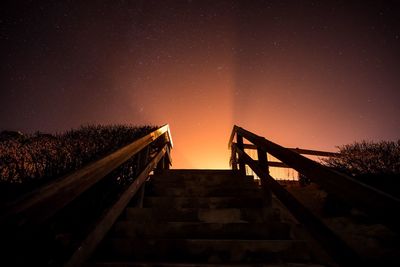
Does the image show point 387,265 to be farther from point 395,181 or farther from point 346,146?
point 346,146

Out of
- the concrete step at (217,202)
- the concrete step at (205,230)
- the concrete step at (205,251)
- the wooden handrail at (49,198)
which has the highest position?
the wooden handrail at (49,198)

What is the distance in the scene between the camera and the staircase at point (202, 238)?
2.02 metres

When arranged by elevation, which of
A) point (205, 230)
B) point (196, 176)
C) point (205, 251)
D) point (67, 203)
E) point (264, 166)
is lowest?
point (205, 251)

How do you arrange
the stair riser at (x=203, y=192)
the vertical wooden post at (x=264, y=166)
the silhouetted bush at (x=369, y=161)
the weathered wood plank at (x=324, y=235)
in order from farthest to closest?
the silhouetted bush at (x=369, y=161) → the stair riser at (x=203, y=192) → the vertical wooden post at (x=264, y=166) → the weathered wood plank at (x=324, y=235)

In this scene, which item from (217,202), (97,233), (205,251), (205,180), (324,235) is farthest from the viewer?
(205,180)

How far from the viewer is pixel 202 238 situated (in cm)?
237

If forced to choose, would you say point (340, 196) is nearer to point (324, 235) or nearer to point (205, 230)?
point (324, 235)

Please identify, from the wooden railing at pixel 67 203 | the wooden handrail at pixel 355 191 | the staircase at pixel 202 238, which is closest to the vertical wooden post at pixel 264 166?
the staircase at pixel 202 238

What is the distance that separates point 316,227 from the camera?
1.48 metres

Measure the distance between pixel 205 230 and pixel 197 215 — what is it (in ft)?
1.32

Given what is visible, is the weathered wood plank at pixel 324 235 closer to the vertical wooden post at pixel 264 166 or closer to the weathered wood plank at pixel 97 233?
the vertical wooden post at pixel 264 166

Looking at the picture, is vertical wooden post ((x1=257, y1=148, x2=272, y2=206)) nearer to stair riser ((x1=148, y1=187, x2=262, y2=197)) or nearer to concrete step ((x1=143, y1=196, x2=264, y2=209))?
concrete step ((x1=143, y1=196, x2=264, y2=209))

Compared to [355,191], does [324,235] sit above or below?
below

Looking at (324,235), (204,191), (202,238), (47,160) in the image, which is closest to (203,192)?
(204,191)
